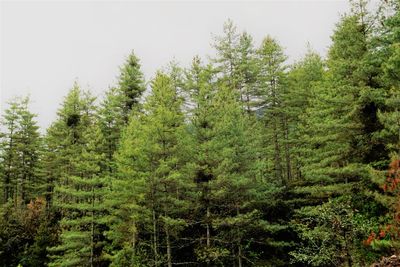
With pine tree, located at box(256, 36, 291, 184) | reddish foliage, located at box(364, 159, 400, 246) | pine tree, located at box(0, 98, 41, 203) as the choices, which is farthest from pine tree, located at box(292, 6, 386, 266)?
pine tree, located at box(0, 98, 41, 203)

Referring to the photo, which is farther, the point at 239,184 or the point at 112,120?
the point at 112,120

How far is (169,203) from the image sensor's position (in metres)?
22.9

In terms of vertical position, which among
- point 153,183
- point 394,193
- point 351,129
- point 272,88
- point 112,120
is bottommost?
point 394,193

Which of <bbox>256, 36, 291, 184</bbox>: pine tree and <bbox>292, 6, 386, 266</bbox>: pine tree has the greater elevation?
<bbox>256, 36, 291, 184</bbox>: pine tree

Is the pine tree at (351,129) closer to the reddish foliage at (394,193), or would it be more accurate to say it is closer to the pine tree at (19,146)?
the reddish foliage at (394,193)

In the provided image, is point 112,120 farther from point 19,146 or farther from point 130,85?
point 19,146

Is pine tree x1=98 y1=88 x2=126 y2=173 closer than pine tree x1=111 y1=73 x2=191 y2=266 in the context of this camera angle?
No

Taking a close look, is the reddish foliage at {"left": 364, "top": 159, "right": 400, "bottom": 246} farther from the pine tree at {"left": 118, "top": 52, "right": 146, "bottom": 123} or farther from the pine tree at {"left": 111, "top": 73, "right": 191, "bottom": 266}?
the pine tree at {"left": 118, "top": 52, "right": 146, "bottom": 123}

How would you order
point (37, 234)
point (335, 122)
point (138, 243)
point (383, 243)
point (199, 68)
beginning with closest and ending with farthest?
point (383, 243)
point (335, 122)
point (138, 243)
point (199, 68)
point (37, 234)

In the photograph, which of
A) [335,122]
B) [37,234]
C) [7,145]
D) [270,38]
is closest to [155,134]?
[335,122]

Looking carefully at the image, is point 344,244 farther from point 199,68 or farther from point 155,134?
point 199,68

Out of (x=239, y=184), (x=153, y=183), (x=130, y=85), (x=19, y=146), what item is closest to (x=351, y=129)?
(x=239, y=184)

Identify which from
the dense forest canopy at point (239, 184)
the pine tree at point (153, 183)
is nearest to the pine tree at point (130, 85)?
the dense forest canopy at point (239, 184)

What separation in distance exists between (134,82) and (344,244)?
2330 cm
